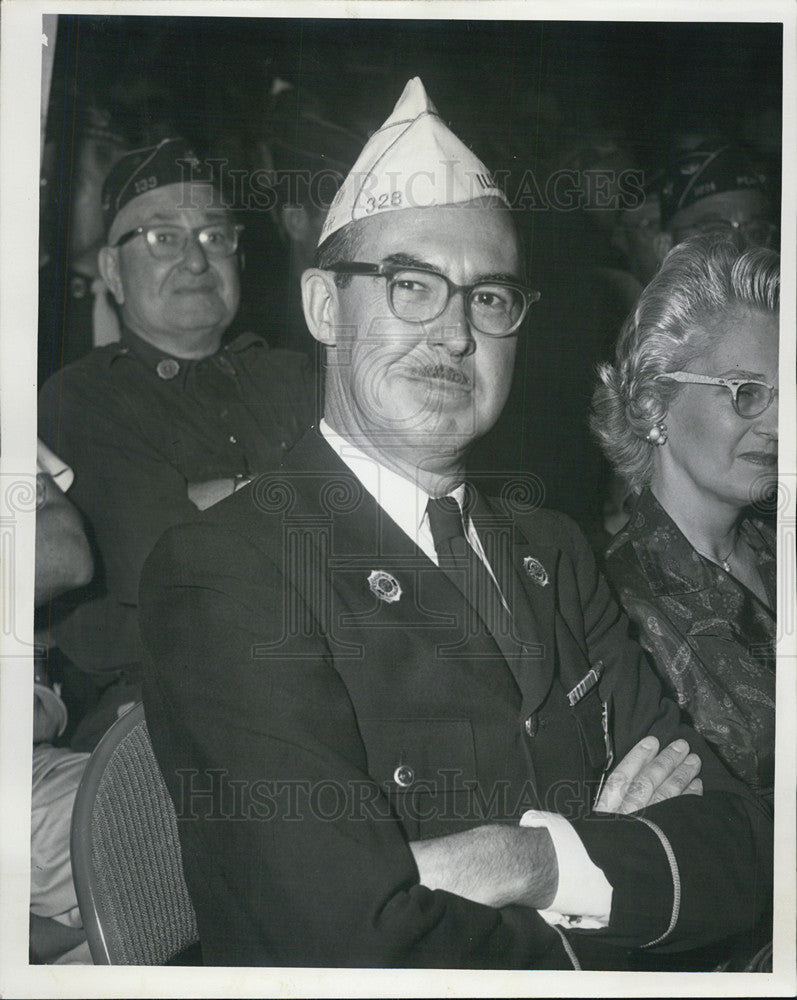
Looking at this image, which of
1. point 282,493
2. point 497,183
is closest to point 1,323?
point 282,493

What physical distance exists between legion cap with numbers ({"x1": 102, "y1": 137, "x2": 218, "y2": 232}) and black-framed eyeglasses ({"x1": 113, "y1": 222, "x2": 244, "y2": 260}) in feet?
→ 0.20

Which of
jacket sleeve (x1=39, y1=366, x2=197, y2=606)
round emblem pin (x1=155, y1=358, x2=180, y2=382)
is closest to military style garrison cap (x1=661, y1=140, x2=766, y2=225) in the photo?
round emblem pin (x1=155, y1=358, x2=180, y2=382)

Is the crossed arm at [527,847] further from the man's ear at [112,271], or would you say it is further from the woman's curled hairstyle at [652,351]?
the man's ear at [112,271]

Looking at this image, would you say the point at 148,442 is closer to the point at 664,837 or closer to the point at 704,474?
the point at 704,474

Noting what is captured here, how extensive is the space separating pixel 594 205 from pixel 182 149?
28.6 inches

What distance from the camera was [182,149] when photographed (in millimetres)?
1725

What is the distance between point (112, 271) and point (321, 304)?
1.21ft

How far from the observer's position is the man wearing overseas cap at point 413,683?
1.57 meters

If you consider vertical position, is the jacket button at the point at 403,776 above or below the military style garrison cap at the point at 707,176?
below

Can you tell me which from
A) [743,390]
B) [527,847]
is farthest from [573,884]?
[743,390]

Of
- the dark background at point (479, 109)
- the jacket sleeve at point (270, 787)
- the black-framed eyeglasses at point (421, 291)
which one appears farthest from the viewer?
the dark background at point (479, 109)

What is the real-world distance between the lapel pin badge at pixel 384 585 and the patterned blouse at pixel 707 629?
40cm

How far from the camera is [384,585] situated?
64.0 inches

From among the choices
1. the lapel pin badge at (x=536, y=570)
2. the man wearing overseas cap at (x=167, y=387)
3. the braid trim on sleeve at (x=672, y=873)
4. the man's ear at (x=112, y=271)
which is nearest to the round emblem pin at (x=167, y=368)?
the man wearing overseas cap at (x=167, y=387)
